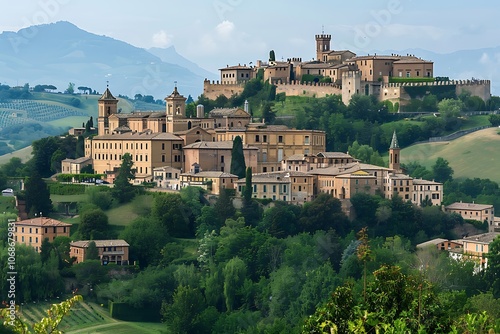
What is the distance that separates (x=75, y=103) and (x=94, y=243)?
4781 inches

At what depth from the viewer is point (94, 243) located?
228ft

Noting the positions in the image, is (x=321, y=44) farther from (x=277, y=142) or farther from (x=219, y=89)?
(x=277, y=142)

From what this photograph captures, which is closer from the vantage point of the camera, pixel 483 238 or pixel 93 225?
pixel 93 225

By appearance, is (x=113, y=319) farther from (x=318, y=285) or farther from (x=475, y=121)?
(x=475, y=121)

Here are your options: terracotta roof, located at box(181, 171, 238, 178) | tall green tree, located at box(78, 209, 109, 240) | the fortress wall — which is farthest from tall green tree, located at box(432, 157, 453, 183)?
tall green tree, located at box(78, 209, 109, 240)

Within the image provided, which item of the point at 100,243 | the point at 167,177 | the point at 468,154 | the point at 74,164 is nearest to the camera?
the point at 100,243

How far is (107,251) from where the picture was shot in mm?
69875

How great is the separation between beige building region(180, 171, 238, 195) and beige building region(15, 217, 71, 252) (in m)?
6.80

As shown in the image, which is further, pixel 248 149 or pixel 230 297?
pixel 248 149

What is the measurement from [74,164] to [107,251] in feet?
Answer: 41.1

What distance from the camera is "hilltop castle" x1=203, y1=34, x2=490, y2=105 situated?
315ft

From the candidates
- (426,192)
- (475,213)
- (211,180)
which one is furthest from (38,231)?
(475,213)

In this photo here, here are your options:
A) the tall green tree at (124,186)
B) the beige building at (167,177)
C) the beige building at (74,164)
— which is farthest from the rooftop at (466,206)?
the beige building at (74,164)

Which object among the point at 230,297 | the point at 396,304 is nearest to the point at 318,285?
the point at 230,297
